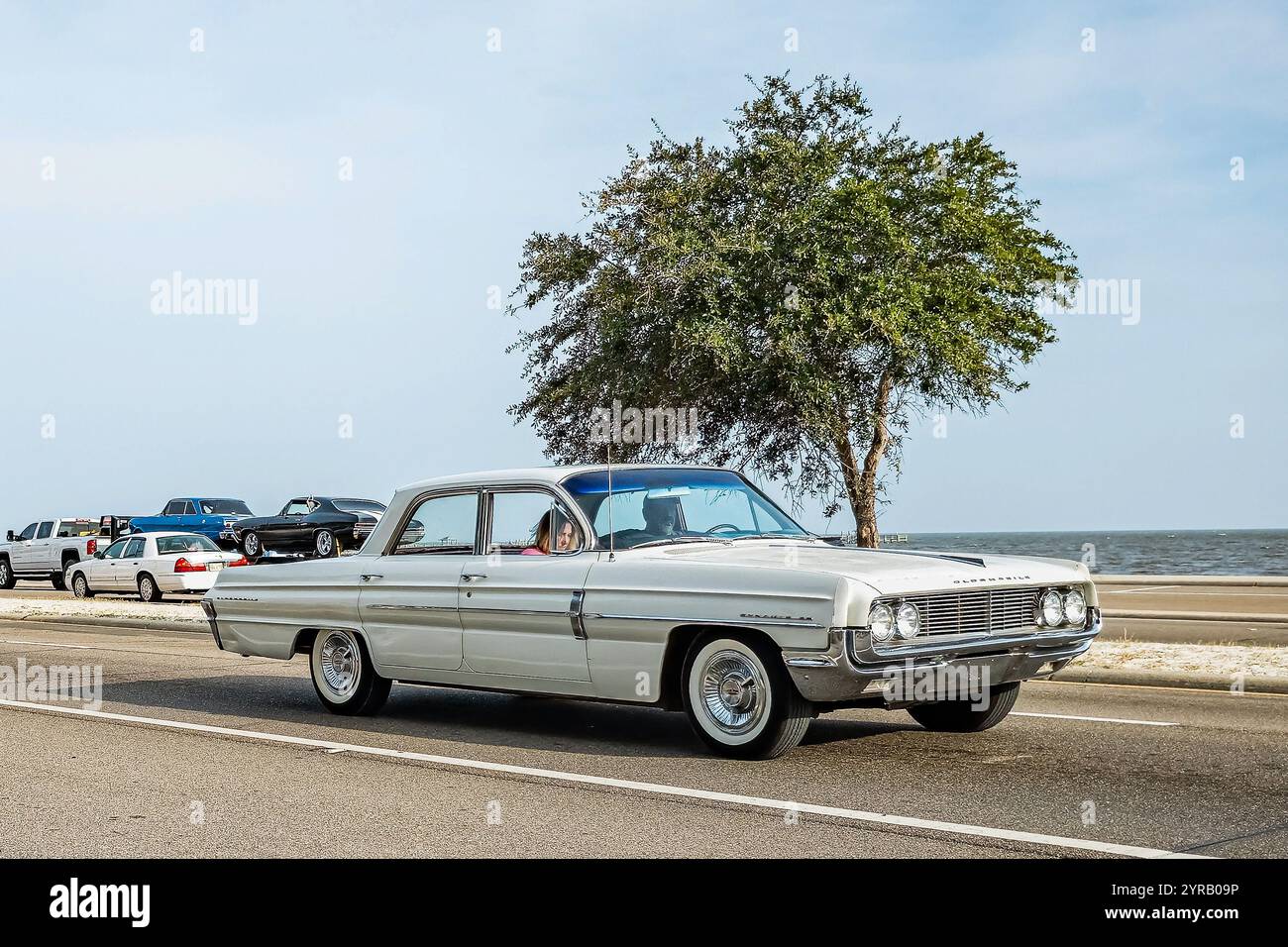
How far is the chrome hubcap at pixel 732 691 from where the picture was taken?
799 cm

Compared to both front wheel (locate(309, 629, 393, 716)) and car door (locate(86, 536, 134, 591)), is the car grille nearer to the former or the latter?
front wheel (locate(309, 629, 393, 716))

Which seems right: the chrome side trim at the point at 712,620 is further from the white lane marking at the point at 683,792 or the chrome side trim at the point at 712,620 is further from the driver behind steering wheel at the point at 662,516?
the white lane marking at the point at 683,792

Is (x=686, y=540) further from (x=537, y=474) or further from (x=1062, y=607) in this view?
(x=1062, y=607)

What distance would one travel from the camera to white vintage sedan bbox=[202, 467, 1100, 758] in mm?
7695

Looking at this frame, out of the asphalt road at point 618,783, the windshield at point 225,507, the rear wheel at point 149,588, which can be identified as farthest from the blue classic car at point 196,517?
the asphalt road at point 618,783

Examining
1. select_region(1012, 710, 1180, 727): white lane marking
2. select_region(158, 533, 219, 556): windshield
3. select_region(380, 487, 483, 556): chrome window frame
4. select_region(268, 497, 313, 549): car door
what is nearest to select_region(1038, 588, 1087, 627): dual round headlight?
select_region(1012, 710, 1180, 727): white lane marking

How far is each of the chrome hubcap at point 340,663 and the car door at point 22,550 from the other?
31.0 m

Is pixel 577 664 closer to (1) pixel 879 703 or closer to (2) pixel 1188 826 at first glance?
(1) pixel 879 703

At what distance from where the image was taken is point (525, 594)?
896 cm

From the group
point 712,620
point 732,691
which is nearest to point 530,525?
point 712,620

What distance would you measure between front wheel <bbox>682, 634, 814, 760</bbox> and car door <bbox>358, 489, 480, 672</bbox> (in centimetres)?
192

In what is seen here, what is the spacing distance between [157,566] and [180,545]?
713 millimetres

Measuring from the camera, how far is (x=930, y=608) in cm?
780
